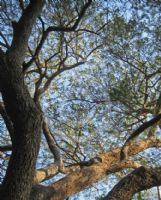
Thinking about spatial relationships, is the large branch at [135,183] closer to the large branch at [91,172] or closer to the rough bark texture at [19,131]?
the rough bark texture at [19,131]

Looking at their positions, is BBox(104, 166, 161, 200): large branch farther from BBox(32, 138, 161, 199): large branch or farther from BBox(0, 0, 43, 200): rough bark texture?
BBox(32, 138, 161, 199): large branch

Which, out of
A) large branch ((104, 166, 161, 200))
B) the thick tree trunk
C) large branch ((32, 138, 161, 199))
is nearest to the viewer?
the thick tree trunk

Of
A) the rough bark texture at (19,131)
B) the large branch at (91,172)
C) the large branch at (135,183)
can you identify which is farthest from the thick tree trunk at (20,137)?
the large branch at (91,172)

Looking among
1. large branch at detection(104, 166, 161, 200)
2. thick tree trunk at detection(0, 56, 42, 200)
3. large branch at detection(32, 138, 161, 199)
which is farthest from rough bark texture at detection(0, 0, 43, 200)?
large branch at detection(32, 138, 161, 199)

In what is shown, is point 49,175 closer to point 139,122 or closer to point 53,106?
point 139,122

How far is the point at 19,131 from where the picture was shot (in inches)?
111

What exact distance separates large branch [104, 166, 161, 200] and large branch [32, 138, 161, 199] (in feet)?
3.49

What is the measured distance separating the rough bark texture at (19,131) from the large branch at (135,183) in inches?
24.6

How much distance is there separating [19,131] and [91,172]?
2033 millimetres

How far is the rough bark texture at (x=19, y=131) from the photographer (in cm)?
275

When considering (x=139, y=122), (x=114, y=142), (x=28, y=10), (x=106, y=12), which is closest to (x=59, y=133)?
Result: (x=114, y=142)

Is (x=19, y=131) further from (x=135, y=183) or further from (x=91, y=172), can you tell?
(x=91, y=172)

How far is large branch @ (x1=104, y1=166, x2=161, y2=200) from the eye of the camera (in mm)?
2969

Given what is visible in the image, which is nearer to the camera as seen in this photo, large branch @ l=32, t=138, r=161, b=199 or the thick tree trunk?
the thick tree trunk
